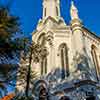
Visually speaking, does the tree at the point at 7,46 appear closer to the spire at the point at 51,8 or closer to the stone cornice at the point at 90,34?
the stone cornice at the point at 90,34

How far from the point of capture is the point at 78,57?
22.8 metres

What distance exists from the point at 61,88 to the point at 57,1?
17.6 meters

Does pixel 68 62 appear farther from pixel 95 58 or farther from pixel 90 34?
pixel 90 34

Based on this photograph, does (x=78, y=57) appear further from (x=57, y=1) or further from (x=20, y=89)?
(x=57, y=1)

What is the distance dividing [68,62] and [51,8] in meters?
11.7

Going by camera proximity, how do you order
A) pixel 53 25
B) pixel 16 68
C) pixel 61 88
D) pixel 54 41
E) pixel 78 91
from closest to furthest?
pixel 16 68
pixel 78 91
pixel 61 88
pixel 54 41
pixel 53 25

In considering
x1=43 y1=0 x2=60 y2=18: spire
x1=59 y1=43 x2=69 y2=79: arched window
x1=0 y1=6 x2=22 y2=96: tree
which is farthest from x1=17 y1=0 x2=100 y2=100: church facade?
x1=0 y1=6 x2=22 y2=96: tree

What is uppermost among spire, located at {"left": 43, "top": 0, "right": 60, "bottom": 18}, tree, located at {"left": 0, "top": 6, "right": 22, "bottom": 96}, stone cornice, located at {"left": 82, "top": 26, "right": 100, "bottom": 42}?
spire, located at {"left": 43, "top": 0, "right": 60, "bottom": 18}

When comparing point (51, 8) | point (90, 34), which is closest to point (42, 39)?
point (90, 34)

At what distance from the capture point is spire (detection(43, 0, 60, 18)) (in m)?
32.5

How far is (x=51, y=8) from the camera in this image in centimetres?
3334

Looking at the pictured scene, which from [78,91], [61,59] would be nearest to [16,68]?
[78,91]

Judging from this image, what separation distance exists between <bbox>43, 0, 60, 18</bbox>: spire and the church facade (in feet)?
5.78

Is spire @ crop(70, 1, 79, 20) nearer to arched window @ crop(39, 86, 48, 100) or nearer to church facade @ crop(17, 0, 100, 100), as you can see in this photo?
church facade @ crop(17, 0, 100, 100)
